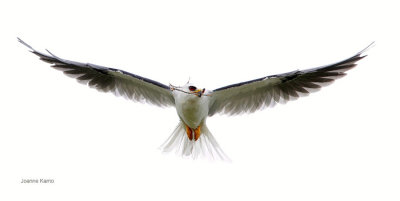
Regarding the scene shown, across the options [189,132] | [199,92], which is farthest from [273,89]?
[189,132]

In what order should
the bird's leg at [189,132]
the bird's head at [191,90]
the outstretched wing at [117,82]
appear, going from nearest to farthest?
1. the bird's head at [191,90]
2. the outstretched wing at [117,82]
3. the bird's leg at [189,132]

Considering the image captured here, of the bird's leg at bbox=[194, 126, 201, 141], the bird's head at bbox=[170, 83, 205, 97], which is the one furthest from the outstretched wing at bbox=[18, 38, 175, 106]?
the bird's leg at bbox=[194, 126, 201, 141]

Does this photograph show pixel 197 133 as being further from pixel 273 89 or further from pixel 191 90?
pixel 273 89

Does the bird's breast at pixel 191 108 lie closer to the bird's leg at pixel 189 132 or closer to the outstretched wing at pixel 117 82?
the bird's leg at pixel 189 132

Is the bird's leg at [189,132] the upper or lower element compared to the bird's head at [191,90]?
lower

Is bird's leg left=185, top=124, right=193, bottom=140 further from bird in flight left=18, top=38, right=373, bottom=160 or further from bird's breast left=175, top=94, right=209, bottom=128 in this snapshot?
bird's breast left=175, top=94, right=209, bottom=128

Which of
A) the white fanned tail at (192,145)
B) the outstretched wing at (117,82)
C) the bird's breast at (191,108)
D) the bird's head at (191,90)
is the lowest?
the white fanned tail at (192,145)

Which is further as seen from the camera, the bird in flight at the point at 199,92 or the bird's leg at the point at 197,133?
the bird's leg at the point at 197,133

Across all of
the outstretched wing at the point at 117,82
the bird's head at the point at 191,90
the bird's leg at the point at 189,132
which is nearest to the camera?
the bird's head at the point at 191,90

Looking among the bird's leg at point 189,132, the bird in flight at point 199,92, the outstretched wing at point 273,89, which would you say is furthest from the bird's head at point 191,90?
the bird's leg at point 189,132

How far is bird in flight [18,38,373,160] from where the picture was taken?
24.3ft

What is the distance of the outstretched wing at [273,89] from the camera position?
290 inches

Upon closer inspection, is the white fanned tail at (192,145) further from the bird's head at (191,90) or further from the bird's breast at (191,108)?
the bird's head at (191,90)

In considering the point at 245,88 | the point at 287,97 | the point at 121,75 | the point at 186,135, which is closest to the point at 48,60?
the point at 121,75
